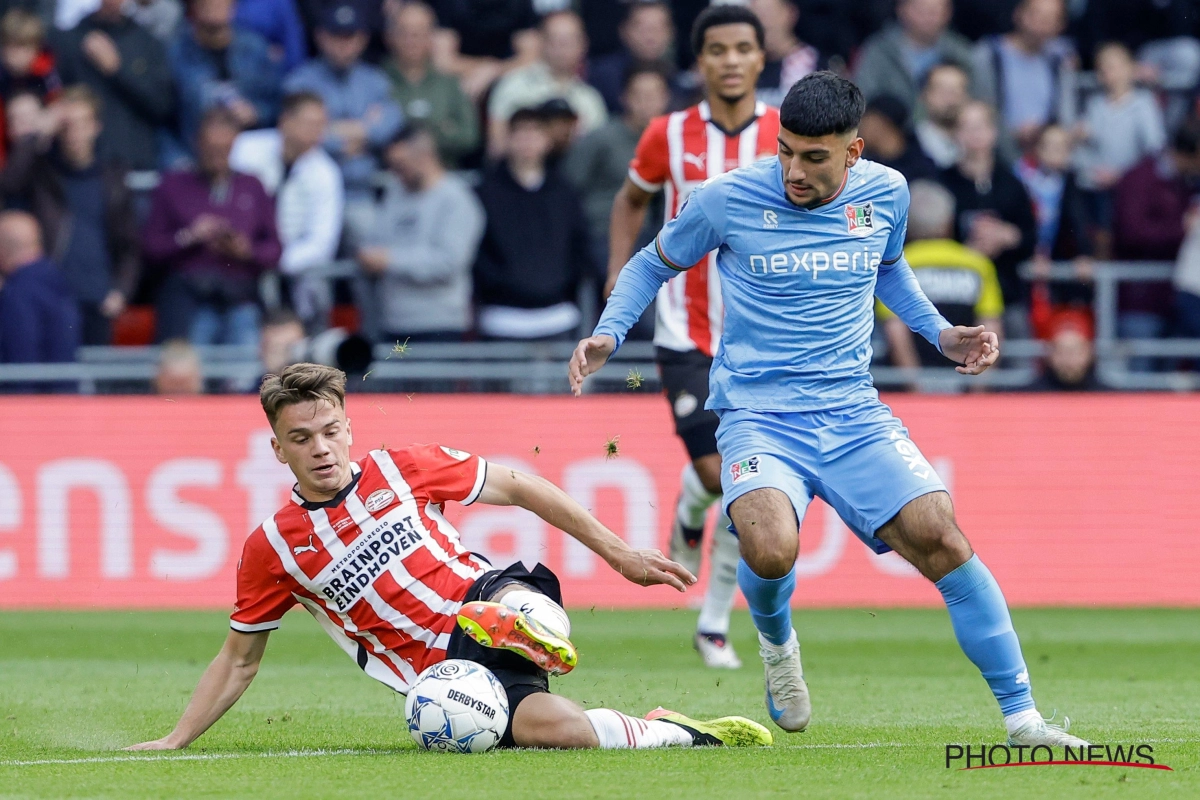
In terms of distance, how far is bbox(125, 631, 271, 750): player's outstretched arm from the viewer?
6230 mm

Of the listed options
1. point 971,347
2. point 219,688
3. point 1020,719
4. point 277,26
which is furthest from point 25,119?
point 1020,719

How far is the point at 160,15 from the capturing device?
15.4 metres

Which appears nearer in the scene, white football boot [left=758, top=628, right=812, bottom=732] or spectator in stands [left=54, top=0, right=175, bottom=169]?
white football boot [left=758, top=628, right=812, bottom=732]

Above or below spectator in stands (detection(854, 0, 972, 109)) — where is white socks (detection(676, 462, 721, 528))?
below

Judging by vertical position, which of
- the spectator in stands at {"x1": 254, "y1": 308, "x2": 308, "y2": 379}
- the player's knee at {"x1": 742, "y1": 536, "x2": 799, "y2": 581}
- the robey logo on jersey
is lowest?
the spectator in stands at {"x1": 254, "y1": 308, "x2": 308, "y2": 379}

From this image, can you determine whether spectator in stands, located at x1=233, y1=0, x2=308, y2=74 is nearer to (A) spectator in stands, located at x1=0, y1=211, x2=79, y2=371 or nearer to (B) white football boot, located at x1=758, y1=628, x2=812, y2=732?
(A) spectator in stands, located at x1=0, y1=211, x2=79, y2=371

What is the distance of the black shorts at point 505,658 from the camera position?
6.01 meters

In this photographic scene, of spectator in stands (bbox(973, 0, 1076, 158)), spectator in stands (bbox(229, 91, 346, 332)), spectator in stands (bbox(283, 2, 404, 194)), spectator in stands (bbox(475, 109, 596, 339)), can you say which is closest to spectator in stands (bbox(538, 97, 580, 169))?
spectator in stands (bbox(475, 109, 596, 339))

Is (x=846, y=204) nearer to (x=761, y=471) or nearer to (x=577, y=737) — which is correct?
(x=761, y=471)

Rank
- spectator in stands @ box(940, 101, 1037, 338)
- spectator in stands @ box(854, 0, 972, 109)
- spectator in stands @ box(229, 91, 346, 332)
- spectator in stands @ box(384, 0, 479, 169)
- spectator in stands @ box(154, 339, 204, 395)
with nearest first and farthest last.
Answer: spectator in stands @ box(154, 339, 204, 395)
spectator in stands @ box(229, 91, 346, 332)
spectator in stands @ box(940, 101, 1037, 338)
spectator in stands @ box(384, 0, 479, 169)
spectator in stands @ box(854, 0, 972, 109)

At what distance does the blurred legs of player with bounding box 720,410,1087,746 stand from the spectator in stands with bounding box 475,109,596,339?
24.5 ft

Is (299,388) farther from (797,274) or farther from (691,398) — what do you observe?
(691,398)

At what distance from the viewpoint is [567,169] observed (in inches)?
572

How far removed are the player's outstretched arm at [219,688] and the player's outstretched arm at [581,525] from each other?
0.99 meters
